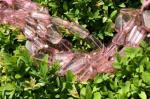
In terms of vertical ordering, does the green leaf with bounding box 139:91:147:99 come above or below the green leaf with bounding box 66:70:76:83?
below

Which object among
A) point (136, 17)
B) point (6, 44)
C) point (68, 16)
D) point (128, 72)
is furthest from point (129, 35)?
point (6, 44)

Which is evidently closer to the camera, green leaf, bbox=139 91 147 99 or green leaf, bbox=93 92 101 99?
green leaf, bbox=139 91 147 99

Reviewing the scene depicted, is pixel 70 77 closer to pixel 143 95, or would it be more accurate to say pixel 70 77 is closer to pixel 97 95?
pixel 97 95

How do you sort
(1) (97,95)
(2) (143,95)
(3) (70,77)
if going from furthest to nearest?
(3) (70,77)
(1) (97,95)
(2) (143,95)

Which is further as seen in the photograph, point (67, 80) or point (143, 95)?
point (67, 80)

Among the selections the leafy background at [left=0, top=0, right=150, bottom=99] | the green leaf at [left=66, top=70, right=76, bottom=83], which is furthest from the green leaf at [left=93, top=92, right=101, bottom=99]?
the green leaf at [left=66, top=70, right=76, bottom=83]

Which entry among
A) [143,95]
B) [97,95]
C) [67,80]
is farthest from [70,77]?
[143,95]

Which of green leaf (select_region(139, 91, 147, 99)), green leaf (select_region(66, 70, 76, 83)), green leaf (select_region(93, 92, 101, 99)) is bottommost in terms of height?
green leaf (select_region(93, 92, 101, 99))

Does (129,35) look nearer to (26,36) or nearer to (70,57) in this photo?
(70,57)

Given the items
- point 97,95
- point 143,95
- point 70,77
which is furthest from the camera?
point 70,77

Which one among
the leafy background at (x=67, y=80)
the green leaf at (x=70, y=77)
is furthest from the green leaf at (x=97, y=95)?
the green leaf at (x=70, y=77)

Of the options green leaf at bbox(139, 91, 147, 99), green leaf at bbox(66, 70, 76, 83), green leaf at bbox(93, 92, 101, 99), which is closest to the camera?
green leaf at bbox(139, 91, 147, 99)

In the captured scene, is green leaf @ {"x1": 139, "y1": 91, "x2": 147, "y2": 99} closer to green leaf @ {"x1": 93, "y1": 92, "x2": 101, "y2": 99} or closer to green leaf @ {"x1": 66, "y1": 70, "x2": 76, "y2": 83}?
green leaf @ {"x1": 93, "y1": 92, "x2": 101, "y2": 99}
